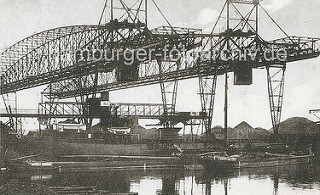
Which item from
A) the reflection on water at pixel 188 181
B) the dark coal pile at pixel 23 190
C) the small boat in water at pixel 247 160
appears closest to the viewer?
the dark coal pile at pixel 23 190

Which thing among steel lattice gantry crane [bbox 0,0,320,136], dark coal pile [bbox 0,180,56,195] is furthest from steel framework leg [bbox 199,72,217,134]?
dark coal pile [bbox 0,180,56,195]

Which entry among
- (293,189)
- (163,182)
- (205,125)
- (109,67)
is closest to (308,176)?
(293,189)

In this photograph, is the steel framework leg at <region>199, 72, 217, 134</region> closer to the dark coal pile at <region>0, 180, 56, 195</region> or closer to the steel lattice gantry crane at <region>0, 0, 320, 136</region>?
the steel lattice gantry crane at <region>0, 0, 320, 136</region>

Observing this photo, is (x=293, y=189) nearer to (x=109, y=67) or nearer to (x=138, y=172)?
(x=138, y=172)

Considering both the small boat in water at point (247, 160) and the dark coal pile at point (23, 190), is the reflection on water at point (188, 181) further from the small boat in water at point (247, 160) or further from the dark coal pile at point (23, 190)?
the dark coal pile at point (23, 190)

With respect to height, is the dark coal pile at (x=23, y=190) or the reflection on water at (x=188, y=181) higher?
the dark coal pile at (x=23, y=190)

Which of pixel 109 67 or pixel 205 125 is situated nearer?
pixel 109 67

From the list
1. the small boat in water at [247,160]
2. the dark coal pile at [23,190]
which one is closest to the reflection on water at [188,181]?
the small boat in water at [247,160]

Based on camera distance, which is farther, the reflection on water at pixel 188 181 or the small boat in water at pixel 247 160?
the small boat in water at pixel 247 160

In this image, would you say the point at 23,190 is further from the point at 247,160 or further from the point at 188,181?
the point at 247,160
